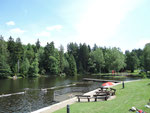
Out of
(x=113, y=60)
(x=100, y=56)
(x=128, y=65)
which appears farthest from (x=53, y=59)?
(x=128, y=65)

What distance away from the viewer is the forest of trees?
211ft

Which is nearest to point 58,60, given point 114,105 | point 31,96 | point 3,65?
point 3,65

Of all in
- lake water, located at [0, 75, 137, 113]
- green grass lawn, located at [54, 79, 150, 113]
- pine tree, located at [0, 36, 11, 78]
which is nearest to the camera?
green grass lawn, located at [54, 79, 150, 113]

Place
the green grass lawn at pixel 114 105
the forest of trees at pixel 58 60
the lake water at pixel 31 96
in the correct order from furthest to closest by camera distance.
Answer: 1. the forest of trees at pixel 58 60
2. the lake water at pixel 31 96
3. the green grass lawn at pixel 114 105

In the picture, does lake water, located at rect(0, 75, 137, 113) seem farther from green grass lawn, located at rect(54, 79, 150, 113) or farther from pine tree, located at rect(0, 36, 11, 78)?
pine tree, located at rect(0, 36, 11, 78)

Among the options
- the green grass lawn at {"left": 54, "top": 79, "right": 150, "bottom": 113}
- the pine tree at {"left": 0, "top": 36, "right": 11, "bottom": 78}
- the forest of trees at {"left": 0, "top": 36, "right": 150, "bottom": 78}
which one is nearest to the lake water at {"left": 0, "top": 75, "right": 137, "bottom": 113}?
the green grass lawn at {"left": 54, "top": 79, "right": 150, "bottom": 113}

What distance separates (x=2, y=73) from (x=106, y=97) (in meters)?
54.5

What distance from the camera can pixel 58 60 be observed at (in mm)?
85500

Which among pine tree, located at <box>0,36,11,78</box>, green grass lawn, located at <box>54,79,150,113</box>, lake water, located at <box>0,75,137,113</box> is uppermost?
pine tree, located at <box>0,36,11,78</box>

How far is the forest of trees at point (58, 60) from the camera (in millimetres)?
64375

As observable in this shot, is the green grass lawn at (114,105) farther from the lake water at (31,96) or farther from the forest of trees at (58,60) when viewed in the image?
the forest of trees at (58,60)

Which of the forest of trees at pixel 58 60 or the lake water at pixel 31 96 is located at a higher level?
the forest of trees at pixel 58 60

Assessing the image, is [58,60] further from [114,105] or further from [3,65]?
[114,105]

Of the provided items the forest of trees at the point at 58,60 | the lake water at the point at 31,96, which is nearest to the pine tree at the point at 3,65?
the forest of trees at the point at 58,60
